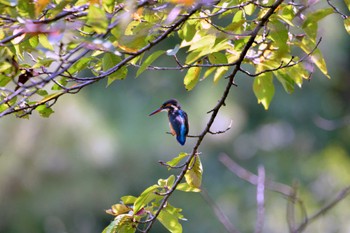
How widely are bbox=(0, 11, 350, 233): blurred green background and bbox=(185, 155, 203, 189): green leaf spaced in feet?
13.6

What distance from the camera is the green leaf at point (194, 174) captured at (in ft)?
6.04

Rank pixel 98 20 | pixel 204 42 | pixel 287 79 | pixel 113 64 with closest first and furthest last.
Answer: pixel 98 20, pixel 204 42, pixel 113 64, pixel 287 79

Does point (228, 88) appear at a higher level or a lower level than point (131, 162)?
higher

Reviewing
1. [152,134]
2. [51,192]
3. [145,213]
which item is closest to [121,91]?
[152,134]

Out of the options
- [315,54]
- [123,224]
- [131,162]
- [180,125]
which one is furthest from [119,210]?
[131,162]

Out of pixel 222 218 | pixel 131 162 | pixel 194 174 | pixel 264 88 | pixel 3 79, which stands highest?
pixel 3 79

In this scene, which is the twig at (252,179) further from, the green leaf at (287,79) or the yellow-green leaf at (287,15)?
the yellow-green leaf at (287,15)

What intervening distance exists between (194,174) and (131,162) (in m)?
5.37

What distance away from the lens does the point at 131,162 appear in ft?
23.6

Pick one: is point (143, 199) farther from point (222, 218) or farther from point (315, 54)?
point (315, 54)

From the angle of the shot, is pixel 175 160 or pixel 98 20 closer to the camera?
pixel 98 20

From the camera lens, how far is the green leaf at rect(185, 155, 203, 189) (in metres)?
1.84

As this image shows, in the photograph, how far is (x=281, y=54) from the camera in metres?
1.73

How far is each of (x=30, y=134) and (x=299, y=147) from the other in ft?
10.8
